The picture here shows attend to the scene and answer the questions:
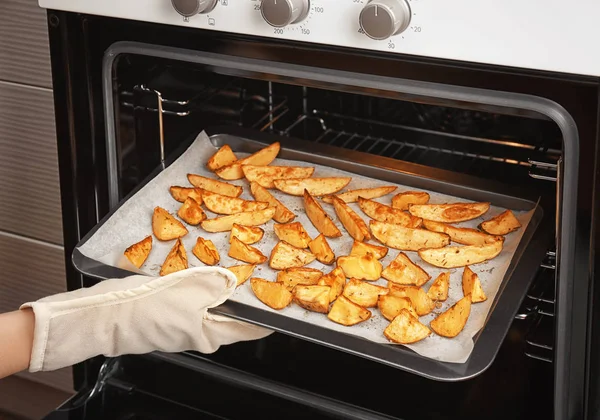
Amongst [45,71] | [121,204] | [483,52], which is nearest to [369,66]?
[483,52]

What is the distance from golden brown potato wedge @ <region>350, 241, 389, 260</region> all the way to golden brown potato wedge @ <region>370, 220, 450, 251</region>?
0.04 metres

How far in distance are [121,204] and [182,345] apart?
391 mm

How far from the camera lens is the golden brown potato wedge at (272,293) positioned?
4.85 feet

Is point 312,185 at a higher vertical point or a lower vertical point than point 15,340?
higher

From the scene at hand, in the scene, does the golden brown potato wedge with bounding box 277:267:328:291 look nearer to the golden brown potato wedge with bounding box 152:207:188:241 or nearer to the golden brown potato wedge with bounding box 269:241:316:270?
the golden brown potato wedge with bounding box 269:241:316:270

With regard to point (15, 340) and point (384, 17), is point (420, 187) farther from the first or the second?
point (15, 340)

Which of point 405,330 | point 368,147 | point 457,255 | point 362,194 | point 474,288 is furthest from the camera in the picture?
point 368,147

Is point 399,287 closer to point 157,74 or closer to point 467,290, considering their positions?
point 467,290

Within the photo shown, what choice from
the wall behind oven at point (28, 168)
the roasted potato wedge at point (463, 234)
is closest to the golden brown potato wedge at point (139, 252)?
the wall behind oven at point (28, 168)

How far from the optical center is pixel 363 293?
149 centimetres

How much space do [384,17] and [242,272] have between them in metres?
0.54

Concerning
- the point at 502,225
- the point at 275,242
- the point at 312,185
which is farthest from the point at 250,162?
the point at 502,225

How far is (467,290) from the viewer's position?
4.95ft

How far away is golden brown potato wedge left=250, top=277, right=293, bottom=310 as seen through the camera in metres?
1.48
